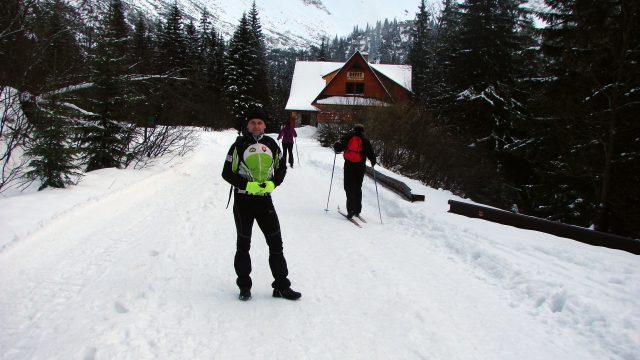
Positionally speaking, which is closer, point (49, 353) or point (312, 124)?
point (49, 353)

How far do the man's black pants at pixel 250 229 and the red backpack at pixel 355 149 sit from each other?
4.24 meters

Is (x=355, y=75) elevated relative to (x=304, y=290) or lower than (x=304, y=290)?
elevated

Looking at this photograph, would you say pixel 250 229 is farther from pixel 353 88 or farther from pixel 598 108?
pixel 353 88

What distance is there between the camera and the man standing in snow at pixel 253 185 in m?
4.10

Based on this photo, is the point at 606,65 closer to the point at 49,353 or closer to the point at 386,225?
the point at 386,225

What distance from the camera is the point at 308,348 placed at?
11.3 feet

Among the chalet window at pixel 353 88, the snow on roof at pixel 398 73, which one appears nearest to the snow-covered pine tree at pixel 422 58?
the snow on roof at pixel 398 73

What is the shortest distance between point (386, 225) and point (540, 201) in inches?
498

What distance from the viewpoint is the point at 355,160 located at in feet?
27.0

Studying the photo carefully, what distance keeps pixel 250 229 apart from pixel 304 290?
104 centimetres

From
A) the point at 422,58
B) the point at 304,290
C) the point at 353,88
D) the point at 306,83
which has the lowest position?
the point at 304,290

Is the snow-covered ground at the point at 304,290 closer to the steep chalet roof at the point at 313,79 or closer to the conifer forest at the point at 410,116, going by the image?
the conifer forest at the point at 410,116

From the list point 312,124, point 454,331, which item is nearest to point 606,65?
point 454,331

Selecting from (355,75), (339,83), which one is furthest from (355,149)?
(355,75)
